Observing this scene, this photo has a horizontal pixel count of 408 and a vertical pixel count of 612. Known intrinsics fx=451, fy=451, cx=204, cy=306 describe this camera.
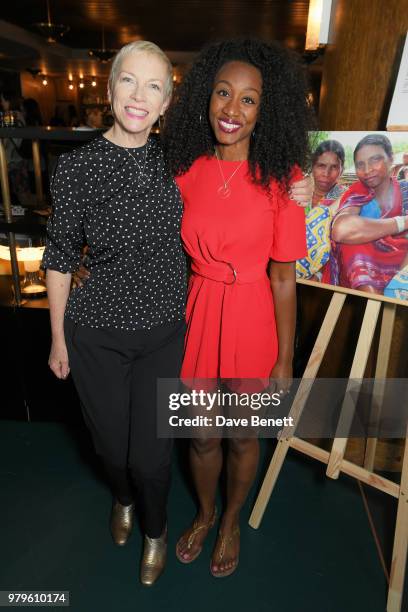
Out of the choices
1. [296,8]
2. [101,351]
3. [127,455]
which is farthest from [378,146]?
[296,8]

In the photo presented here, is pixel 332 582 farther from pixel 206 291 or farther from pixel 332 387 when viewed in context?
pixel 206 291

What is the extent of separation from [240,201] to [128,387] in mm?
708

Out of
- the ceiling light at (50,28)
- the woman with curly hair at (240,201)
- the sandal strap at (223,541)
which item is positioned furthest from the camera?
the ceiling light at (50,28)

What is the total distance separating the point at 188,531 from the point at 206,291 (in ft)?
3.36

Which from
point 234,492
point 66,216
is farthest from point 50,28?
point 234,492

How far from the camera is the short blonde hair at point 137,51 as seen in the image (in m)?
1.22

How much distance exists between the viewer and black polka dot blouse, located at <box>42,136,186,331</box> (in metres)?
1.27

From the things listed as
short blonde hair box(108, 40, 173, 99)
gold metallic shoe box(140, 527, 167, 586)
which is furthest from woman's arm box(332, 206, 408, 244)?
gold metallic shoe box(140, 527, 167, 586)

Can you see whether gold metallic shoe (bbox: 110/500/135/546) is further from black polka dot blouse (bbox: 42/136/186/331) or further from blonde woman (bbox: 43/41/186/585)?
black polka dot blouse (bbox: 42/136/186/331)

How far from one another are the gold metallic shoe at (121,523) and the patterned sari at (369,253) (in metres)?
1.23

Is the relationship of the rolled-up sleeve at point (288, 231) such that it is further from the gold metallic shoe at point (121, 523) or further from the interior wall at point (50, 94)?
the interior wall at point (50, 94)

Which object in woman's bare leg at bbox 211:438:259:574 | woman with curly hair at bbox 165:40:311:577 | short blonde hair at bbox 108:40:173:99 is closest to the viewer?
short blonde hair at bbox 108:40:173:99

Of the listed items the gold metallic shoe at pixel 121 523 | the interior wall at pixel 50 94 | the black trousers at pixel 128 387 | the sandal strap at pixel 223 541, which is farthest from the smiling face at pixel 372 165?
the interior wall at pixel 50 94

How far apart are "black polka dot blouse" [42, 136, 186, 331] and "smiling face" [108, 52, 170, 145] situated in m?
0.09
